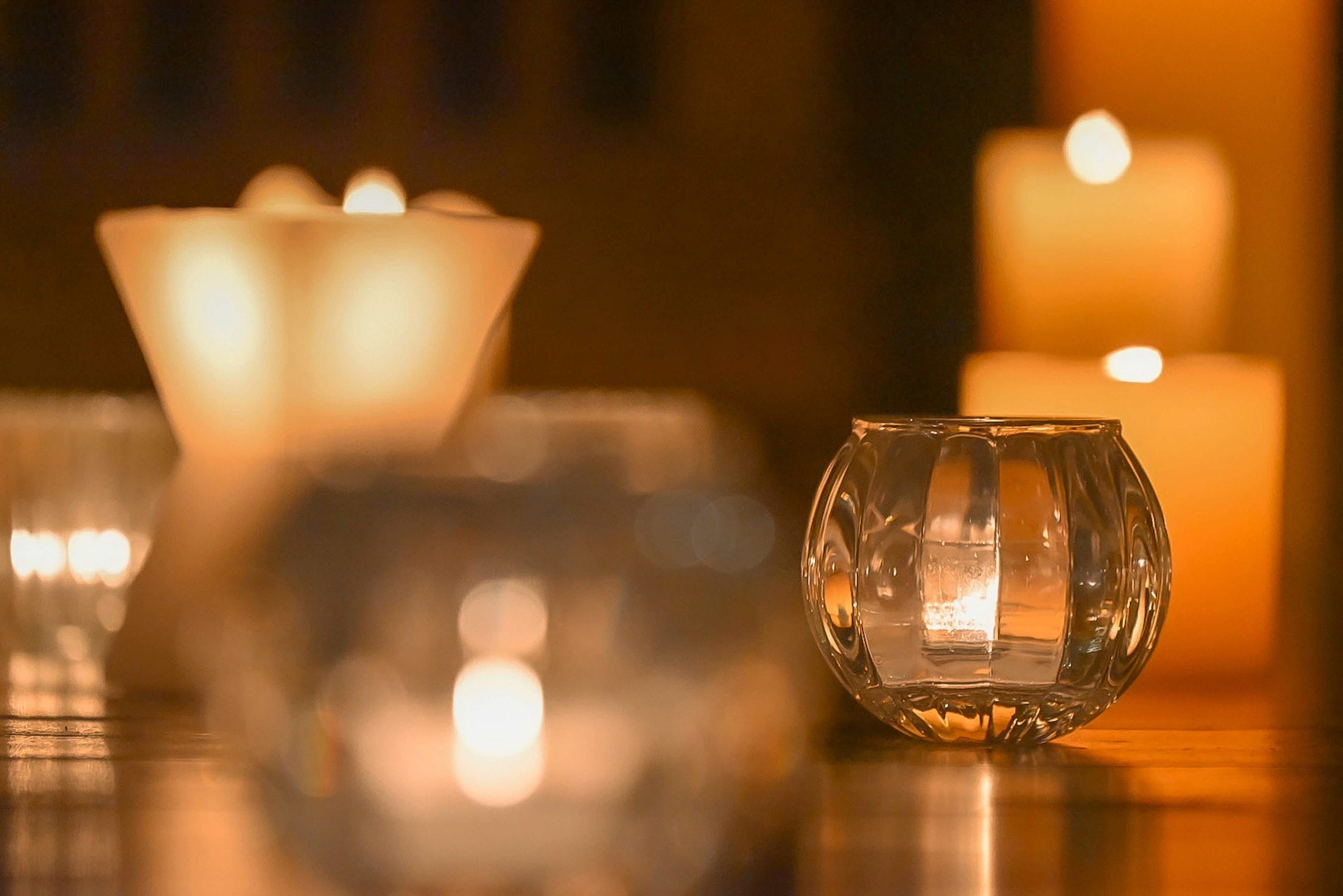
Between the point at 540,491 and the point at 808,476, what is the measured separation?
1.41 meters

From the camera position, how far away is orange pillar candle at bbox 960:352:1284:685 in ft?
2.65

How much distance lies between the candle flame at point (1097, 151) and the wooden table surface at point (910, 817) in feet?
2.20

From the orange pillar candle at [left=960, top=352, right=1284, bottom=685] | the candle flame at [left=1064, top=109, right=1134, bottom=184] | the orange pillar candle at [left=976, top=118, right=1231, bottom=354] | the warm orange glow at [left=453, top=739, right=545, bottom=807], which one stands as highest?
the candle flame at [left=1064, top=109, right=1134, bottom=184]

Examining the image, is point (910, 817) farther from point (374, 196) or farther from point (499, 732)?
point (374, 196)

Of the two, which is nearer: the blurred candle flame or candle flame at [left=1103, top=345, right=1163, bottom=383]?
the blurred candle flame

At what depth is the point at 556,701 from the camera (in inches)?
11.1

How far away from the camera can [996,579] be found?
423 millimetres

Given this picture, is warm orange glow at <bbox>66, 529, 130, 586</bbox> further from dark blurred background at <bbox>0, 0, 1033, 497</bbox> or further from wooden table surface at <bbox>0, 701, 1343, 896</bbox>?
dark blurred background at <bbox>0, 0, 1033, 497</bbox>

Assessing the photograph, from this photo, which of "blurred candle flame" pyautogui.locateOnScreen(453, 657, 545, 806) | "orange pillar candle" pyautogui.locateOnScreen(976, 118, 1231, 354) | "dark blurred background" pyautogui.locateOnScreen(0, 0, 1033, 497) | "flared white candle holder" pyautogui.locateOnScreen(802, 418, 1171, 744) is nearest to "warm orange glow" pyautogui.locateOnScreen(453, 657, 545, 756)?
"blurred candle flame" pyautogui.locateOnScreen(453, 657, 545, 806)

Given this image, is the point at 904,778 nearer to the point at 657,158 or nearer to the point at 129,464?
the point at 129,464

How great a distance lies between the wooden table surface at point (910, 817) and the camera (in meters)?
0.30

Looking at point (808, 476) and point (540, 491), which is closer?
point (540, 491)

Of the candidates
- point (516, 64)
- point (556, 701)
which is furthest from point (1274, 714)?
point (516, 64)

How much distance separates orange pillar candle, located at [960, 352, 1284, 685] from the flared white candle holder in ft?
1.17
